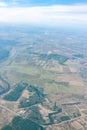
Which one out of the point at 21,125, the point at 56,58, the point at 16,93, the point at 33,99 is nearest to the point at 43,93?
the point at 33,99

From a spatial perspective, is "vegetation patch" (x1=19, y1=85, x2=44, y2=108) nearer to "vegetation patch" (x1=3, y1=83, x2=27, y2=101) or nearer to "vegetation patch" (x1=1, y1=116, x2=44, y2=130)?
"vegetation patch" (x1=3, y1=83, x2=27, y2=101)

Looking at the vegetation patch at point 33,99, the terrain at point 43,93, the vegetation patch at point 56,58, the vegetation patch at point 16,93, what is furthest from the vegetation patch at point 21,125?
the vegetation patch at point 56,58

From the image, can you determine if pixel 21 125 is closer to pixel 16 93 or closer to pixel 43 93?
pixel 16 93

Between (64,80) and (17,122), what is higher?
(17,122)

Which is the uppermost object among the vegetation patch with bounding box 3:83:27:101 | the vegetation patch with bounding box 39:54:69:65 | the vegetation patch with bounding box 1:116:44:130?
the vegetation patch with bounding box 1:116:44:130

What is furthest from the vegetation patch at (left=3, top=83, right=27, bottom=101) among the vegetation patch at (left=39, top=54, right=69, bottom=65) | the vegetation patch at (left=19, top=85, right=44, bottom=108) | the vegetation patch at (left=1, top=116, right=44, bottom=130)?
the vegetation patch at (left=39, top=54, right=69, bottom=65)

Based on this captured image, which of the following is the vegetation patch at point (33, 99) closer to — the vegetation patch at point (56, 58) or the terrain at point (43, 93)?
the terrain at point (43, 93)

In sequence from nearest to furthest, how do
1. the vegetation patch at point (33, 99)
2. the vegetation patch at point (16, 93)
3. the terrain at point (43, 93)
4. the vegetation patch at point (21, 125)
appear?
the vegetation patch at point (21, 125), the terrain at point (43, 93), the vegetation patch at point (33, 99), the vegetation patch at point (16, 93)

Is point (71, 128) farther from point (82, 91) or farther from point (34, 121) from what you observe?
point (82, 91)

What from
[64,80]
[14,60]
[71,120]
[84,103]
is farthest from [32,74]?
[71,120]

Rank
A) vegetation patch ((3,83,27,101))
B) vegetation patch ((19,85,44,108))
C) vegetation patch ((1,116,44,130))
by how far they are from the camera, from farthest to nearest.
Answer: vegetation patch ((3,83,27,101))
vegetation patch ((19,85,44,108))
vegetation patch ((1,116,44,130))

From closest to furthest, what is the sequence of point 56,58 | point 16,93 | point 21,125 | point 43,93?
1. point 21,125
2. point 16,93
3. point 43,93
4. point 56,58
